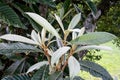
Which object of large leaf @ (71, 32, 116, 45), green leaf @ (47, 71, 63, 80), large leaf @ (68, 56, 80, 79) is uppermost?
large leaf @ (71, 32, 116, 45)

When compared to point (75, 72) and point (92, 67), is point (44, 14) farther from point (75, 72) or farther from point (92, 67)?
point (75, 72)

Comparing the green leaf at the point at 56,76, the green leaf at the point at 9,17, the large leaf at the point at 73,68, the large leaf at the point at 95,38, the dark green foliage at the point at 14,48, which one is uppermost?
the green leaf at the point at 9,17

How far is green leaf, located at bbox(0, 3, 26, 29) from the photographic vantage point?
113 cm

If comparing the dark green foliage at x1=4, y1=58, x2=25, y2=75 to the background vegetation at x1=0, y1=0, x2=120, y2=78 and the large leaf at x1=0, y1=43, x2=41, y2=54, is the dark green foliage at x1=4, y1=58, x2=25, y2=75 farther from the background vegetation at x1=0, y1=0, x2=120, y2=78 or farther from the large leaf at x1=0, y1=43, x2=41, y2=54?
the large leaf at x1=0, y1=43, x2=41, y2=54

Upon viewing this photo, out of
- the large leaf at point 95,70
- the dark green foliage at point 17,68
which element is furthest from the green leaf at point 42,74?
the dark green foliage at point 17,68

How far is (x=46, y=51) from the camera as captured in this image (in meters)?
1.16

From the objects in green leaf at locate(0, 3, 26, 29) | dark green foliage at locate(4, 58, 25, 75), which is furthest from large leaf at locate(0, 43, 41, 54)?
dark green foliage at locate(4, 58, 25, 75)

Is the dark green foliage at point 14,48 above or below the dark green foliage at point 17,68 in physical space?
above

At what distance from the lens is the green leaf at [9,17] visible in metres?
1.13

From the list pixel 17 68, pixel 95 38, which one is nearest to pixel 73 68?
pixel 95 38

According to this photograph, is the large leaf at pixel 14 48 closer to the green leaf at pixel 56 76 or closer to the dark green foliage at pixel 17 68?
the green leaf at pixel 56 76

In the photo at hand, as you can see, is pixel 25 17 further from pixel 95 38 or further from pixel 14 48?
pixel 95 38

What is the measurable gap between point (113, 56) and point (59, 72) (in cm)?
1584

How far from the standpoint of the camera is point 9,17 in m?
1.14
